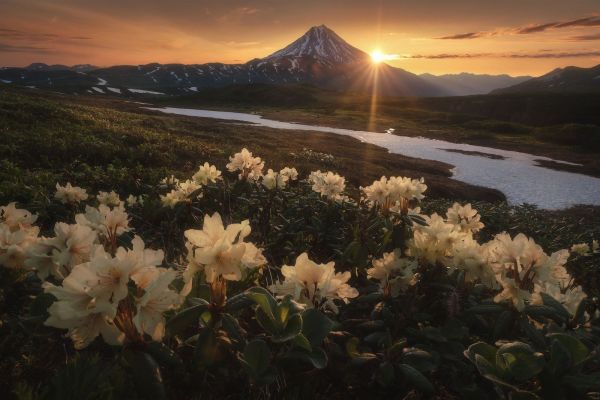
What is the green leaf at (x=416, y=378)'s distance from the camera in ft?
7.34

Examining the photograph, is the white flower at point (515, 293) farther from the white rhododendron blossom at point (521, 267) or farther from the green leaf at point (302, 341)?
the green leaf at point (302, 341)

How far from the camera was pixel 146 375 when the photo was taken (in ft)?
5.58

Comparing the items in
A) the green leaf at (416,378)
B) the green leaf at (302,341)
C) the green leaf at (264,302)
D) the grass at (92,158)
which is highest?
the green leaf at (264,302)

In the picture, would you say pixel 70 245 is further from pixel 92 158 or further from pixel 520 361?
pixel 92 158

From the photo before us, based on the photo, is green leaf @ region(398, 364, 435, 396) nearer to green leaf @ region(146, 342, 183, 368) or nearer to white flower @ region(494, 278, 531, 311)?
white flower @ region(494, 278, 531, 311)

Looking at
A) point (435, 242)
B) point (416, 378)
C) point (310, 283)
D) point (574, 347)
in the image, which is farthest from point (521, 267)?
point (310, 283)

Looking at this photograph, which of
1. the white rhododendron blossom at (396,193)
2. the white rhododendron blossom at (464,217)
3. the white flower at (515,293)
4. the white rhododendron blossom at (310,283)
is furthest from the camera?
the white rhododendron blossom at (396,193)

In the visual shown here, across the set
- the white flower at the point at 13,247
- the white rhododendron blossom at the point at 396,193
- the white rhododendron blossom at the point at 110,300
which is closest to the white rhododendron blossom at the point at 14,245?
the white flower at the point at 13,247

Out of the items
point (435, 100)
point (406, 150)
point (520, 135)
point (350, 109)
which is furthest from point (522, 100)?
point (406, 150)

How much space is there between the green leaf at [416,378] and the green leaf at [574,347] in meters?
0.75

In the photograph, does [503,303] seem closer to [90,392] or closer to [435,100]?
[90,392]

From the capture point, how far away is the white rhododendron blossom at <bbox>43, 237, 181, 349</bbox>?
63.6 inches

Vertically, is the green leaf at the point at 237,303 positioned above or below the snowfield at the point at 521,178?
above

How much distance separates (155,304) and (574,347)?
2.06m
